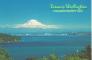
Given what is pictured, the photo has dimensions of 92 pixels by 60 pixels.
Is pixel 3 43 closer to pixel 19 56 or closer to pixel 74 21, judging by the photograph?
pixel 19 56

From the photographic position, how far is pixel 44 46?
17.8ft

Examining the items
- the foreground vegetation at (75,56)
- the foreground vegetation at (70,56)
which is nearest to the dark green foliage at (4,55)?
the foreground vegetation at (70,56)

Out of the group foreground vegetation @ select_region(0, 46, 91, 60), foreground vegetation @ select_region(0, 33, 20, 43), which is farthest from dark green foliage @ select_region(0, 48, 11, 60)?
foreground vegetation @ select_region(0, 33, 20, 43)

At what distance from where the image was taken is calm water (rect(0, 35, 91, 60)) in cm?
543

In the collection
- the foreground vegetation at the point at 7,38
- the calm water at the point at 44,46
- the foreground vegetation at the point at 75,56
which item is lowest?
the foreground vegetation at the point at 75,56

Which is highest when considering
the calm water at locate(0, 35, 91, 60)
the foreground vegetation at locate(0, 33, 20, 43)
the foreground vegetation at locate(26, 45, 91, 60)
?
the foreground vegetation at locate(0, 33, 20, 43)

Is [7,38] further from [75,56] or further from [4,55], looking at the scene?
[75,56]

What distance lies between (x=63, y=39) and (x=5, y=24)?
70 cm

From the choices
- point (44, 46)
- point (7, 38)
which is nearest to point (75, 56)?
point (44, 46)

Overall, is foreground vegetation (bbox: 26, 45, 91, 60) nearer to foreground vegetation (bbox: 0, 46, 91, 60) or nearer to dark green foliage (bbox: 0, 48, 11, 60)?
foreground vegetation (bbox: 0, 46, 91, 60)

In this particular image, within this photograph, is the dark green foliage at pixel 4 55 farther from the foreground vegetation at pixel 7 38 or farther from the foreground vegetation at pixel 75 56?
the foreground vegetation at pixel 75 56

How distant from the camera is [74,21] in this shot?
5.43m

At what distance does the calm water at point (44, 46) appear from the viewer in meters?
5.43

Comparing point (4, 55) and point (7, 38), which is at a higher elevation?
point (7, 38)
